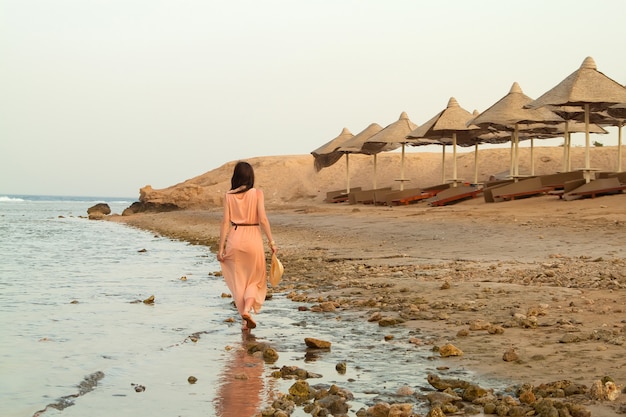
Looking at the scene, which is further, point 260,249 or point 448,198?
point 448,198

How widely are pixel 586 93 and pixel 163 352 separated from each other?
50.6 feet

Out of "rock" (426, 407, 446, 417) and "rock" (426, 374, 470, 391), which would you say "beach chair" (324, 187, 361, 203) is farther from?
"rock" (426, 407, 446, 417)

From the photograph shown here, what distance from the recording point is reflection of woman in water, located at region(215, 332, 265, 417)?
4.35 meters

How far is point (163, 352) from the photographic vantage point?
6188 mm

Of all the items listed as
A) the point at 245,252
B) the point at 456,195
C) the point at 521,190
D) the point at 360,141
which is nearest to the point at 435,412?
the point at 245,252

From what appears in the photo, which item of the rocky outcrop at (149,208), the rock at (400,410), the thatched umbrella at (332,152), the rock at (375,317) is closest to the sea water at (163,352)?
the rock at (375,317)

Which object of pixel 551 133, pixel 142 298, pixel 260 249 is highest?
pixel 551 133

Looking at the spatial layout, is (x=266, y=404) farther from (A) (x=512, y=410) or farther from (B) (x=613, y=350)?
(B) (x=613, y=350)

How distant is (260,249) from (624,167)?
98.0 feet

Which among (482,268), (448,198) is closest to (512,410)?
(482,268)

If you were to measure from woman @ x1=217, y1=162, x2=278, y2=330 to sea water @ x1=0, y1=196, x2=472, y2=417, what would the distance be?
0.39m

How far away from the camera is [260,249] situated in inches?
288

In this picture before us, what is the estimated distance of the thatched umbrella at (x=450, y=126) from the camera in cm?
2538

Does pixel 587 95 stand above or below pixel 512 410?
above
